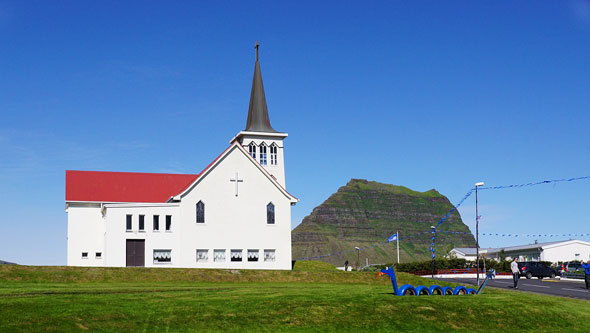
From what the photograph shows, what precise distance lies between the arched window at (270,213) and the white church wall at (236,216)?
296mm

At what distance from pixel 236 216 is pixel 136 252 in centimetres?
866

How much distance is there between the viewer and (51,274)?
3981 centimetres

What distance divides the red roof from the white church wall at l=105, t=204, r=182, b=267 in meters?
7.02

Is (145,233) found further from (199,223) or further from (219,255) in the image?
(219,255)

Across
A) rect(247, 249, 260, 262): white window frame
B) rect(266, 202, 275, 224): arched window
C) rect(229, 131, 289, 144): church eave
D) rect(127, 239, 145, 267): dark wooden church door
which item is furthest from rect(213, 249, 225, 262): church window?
rect(229, 131, 289, 144): church eave

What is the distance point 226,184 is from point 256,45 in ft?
63.8

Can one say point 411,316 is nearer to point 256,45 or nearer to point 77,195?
point 77,195

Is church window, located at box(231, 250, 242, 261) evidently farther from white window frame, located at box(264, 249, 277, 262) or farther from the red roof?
the red roof

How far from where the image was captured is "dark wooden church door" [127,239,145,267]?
53647mm

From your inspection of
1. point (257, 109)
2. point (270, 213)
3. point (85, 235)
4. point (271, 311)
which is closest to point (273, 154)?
point (257, 109)

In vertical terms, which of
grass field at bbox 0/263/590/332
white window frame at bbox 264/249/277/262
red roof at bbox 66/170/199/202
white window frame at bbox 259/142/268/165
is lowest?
grass field at bbox 0/263/590/332

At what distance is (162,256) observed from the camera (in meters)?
54.3

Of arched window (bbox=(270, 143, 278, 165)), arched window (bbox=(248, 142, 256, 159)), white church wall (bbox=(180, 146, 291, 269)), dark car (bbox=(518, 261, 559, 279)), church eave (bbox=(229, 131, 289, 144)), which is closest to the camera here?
white church wall (bbox=(180, 146, 291, 269))

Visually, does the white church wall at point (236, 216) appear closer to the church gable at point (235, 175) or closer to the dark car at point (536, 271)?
the church gable at point (235, 175)
